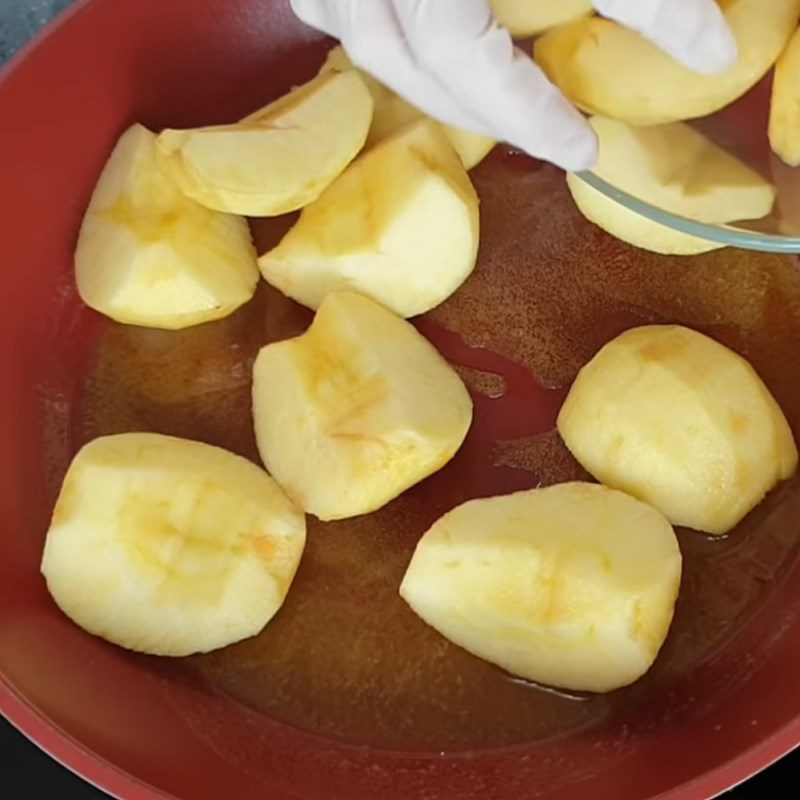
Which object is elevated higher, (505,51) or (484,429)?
(505,51)

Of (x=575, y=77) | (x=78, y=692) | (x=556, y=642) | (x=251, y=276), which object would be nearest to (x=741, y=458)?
(x=556, y=642)

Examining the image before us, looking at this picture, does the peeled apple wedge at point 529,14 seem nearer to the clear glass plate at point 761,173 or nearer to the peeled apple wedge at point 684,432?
the clear glass plate at point 761,173

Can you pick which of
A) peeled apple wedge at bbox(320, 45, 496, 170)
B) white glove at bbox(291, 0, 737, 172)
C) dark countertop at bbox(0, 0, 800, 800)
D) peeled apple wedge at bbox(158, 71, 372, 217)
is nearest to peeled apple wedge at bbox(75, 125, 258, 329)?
peeled apple wedge at bbox(158, 71, 372, 217)

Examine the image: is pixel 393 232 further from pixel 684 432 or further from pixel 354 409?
pixel 684 432

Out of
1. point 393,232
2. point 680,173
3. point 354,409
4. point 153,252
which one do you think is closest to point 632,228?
point 680,173

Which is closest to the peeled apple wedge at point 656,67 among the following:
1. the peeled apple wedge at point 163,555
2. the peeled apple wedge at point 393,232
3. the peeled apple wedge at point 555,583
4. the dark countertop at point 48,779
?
the peeled apple wedge at point 393,232

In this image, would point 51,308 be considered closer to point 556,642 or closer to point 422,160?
point 422,160
